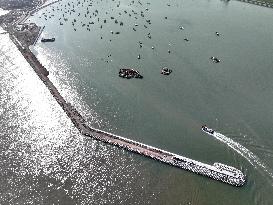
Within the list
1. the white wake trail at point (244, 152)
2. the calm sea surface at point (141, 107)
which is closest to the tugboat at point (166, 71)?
the calm sea surface at point (141, 107)

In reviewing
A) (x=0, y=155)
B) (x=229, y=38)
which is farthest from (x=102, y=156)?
(x=229, y=38)

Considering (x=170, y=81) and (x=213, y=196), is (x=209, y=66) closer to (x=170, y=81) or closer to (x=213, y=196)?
(x=170, y=81)

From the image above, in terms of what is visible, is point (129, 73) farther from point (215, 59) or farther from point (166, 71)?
point (215, 59)

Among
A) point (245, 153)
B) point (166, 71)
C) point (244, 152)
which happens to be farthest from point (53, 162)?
point (166, 71)

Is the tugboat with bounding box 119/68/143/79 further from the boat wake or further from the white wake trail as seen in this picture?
the white wake trail

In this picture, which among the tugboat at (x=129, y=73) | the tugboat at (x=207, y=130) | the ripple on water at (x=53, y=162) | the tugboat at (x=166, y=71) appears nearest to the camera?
the ripple on water at (x=53, y=162)

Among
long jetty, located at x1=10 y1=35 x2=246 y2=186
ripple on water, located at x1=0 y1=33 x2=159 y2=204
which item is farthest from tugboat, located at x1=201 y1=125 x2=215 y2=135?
ripple on water, located at x1=0 y1=33 x2=159 y2=204

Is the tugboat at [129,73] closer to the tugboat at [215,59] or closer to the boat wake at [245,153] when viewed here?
the tugboat at [215,59]
